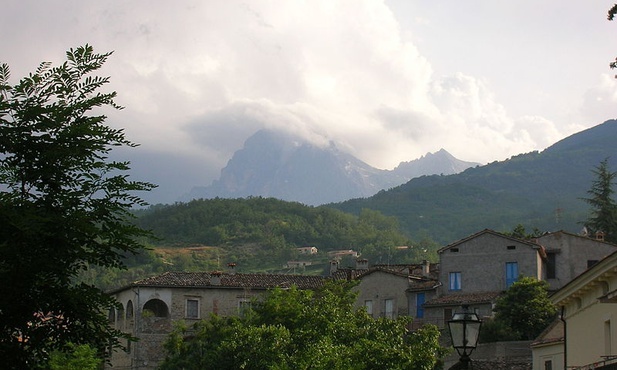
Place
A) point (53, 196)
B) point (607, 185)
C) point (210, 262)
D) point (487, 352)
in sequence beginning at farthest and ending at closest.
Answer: point (210, 262) → point (607, 185) → point (487, 352) → point (53, 196)

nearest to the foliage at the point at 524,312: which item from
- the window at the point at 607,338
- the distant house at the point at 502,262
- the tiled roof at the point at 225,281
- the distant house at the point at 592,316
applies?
the distant house at the point at 502,262

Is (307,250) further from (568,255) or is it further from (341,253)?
(568,255)

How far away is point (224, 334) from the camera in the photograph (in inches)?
2126

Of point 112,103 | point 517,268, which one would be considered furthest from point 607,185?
point 112,103

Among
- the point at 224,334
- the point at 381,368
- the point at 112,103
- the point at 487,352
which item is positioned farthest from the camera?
the point at 224,334

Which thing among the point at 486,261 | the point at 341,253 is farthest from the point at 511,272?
the point at 341,253

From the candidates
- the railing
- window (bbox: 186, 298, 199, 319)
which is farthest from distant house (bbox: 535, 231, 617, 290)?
the railing

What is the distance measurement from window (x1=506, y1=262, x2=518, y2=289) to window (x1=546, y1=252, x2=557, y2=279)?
10.4 feet

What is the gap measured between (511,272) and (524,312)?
9564 millimetres

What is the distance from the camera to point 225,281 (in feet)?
241

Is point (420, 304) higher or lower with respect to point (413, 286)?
lower

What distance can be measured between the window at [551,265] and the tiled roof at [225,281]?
15182 millimetres

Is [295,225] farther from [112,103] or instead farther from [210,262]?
[112,103]

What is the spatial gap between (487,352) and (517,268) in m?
15.0
